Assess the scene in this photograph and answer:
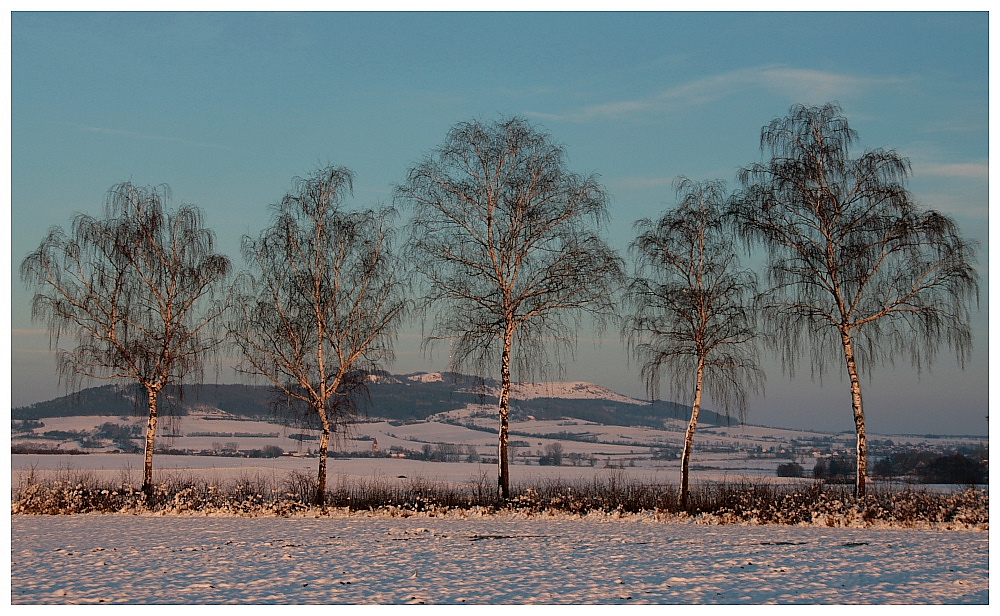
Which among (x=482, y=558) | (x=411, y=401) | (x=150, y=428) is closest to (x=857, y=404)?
(x=482, y=558)

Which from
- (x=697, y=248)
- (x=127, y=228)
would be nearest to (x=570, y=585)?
(x=697, y=248)

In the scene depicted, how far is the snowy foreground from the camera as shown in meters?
11.6

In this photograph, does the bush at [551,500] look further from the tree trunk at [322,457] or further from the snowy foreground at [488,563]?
the snowy foreground at [488,563]

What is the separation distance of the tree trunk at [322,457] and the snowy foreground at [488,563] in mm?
3361

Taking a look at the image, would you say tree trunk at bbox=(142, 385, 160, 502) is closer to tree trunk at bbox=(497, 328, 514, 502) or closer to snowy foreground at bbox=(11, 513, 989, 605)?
snowy foreground at bbox=(11, 513, 989, 605)

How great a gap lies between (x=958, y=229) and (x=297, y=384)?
717 inches

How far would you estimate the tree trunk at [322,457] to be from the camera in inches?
977

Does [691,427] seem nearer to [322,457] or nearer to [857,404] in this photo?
[857,404]

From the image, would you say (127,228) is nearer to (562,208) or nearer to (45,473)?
(45,473)

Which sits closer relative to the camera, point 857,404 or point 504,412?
point 857,404

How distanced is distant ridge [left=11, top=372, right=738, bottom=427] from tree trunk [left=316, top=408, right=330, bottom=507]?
113 cm

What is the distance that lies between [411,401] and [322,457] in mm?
108119

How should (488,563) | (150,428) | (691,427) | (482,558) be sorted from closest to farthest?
(488,563) < (482,558) < (691,427) < (150,428)

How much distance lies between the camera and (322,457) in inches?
990
